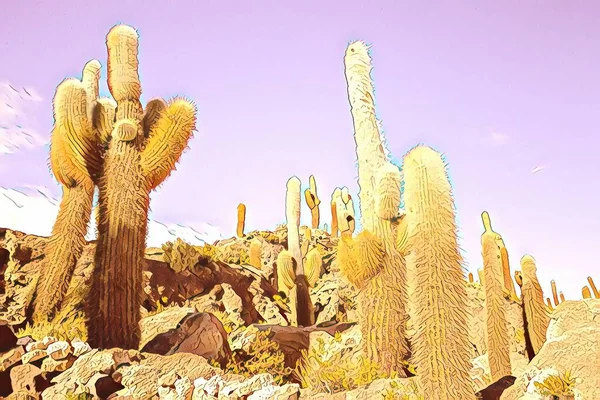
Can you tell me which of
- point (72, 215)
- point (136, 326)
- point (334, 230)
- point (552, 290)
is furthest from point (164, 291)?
point (552, 290)

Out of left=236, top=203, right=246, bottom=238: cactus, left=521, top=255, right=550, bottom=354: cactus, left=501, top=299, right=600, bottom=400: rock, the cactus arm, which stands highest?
left=236, top=203, right=246, bottom=238: cactus

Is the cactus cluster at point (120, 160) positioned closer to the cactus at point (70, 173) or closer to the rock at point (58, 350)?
the cactus at point (70, 173)

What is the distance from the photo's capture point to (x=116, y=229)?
6980 mm

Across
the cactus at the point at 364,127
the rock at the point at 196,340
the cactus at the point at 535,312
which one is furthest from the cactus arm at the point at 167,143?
the cactus at the point at 535,312

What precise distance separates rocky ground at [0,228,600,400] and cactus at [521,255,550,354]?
0.83m

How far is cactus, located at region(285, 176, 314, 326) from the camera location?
39.0 ft

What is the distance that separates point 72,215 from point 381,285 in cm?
584

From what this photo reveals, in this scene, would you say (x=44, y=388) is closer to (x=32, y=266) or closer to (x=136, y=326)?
(x=136, y=326)

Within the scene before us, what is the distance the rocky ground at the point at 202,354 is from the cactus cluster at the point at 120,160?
54 centimetres

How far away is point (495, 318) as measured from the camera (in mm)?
8953

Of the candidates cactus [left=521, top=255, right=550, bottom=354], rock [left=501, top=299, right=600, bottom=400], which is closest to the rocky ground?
rock [left=501, top=299, right=600, bottom=400]

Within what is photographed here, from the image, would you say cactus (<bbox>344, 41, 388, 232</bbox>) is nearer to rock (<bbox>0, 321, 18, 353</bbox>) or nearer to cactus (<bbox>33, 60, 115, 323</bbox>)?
cactus (<bbox>33, 60, 115, 323</bbox>)

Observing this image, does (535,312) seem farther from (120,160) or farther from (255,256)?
(255,256)

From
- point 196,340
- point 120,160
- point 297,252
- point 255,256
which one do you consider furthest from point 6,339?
point 255,256
